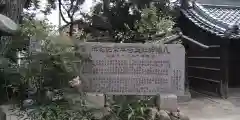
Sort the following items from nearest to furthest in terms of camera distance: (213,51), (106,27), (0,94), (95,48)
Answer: (0,94) → (95,48) → (106,27) → (213,51)

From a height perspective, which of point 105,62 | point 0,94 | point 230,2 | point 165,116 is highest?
point 230,2

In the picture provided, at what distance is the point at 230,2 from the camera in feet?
54.5

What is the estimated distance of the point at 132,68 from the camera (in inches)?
261

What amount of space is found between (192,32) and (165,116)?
26.1 ft

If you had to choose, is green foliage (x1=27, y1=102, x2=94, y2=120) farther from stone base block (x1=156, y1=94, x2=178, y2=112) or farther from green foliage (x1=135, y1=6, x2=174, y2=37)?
green foliage (x1=135, y1=6, x2=174, y2=37)

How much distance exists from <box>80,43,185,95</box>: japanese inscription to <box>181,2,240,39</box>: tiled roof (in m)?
5.47

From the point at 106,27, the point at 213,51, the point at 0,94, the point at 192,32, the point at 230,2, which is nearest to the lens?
the point at 0,94

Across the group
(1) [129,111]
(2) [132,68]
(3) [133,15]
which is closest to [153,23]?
(3) [133,15]

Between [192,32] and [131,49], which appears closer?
[131,49]

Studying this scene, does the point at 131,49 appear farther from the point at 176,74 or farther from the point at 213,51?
the point at 213,51

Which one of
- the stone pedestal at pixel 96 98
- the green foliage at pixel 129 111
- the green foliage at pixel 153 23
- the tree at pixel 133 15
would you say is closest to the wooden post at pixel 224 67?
the tree at pixel 133 15

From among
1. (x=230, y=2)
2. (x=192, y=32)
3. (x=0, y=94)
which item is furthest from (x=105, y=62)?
(x=230, y=2)

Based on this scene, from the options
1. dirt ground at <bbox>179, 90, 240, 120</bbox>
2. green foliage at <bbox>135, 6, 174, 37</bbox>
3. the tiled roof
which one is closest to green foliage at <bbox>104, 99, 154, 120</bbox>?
dirt ground at <bbox>179, 90, 240, 120</bbox>

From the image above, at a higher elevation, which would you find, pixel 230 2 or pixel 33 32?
pixel 230 2
